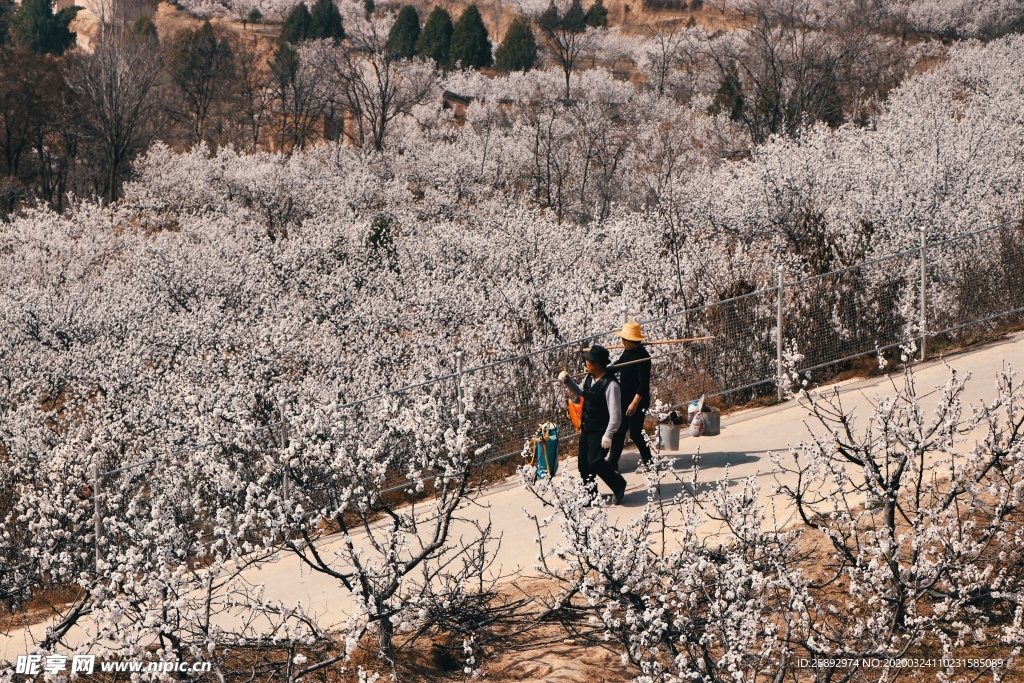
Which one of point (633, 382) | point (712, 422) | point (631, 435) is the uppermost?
point (633, 382)

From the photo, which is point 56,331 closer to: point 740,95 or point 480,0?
point 740,95

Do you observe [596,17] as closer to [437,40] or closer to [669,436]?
[437,40]

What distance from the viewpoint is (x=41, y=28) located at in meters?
75.6

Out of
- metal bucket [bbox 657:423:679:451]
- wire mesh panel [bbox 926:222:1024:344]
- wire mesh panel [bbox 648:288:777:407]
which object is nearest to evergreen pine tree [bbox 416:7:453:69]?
wire mesh panel [bbox 926:222:1024:344]


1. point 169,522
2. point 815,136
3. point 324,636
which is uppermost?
point 815,136

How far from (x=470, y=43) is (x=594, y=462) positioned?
6482 centimetres

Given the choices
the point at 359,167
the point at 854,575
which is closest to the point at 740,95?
the point at 359,167

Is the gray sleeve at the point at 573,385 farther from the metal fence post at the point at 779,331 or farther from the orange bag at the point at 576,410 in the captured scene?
the metal fence post at the point at 779,331

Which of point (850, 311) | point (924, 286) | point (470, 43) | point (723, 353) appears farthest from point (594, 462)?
point (470, 43)

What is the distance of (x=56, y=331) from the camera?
19219 millimetres

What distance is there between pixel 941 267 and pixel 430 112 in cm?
4604

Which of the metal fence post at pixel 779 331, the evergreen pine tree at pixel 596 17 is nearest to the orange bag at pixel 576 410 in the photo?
the metal fence post at pixel 779 331

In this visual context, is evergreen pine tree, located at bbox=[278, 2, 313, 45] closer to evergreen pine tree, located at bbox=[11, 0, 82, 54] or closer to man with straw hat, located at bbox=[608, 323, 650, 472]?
evergreen pine tree, located at bbox=[11, 0, 82, 54]

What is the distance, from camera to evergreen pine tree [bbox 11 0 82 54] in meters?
74.6
